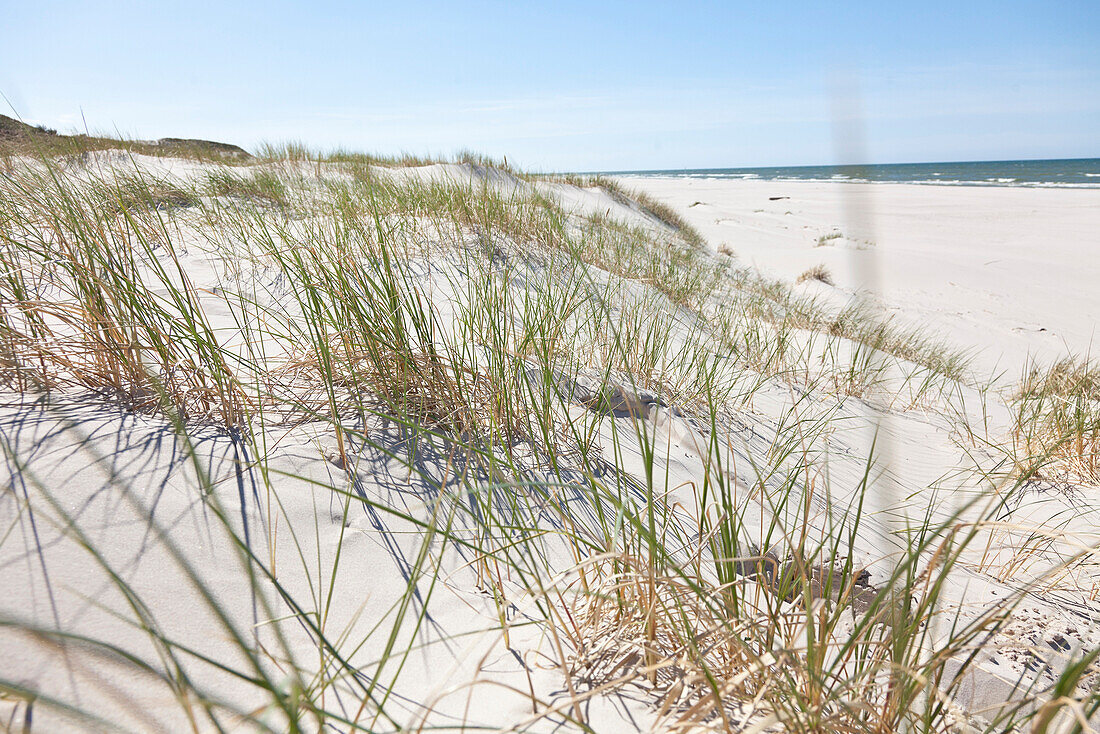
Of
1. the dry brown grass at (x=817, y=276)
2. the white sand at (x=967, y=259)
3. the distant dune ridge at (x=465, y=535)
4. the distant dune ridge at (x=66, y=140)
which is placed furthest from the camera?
the dry brown grass at (x=817, y=276)

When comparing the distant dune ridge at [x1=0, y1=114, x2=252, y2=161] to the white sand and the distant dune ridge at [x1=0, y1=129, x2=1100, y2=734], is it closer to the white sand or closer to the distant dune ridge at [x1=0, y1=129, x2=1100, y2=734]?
the distant dune ridge at [x1=0, y1=129, x2=1100, y2=734]

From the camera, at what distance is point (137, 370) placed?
155 cm

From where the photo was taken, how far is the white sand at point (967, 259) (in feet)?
18.7

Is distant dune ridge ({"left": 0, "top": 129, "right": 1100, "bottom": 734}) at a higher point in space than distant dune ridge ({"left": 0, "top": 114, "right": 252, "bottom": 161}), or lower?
lower

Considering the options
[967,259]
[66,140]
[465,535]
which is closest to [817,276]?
[967,259]

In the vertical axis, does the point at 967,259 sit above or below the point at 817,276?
above

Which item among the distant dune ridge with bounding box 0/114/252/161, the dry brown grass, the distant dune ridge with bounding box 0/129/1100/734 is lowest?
the distant dune ridge with bounding box 0/129/1100/734

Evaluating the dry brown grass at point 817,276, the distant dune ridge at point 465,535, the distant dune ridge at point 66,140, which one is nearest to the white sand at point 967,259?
the dry brown grass at point 817,276

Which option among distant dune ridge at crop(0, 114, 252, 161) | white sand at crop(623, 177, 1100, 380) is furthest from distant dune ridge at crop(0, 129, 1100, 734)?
distant dune ridge at crop(0, 114, 252, 161)

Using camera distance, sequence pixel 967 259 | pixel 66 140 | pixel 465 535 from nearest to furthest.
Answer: pixel 465 535 < pixel 66 140 < pixel 967 259

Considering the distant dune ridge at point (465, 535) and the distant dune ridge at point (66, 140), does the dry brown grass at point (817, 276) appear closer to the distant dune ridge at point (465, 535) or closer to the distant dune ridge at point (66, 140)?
the distant dune ridge at point (465, 535)

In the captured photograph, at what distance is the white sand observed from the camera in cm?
569

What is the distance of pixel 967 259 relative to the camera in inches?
388

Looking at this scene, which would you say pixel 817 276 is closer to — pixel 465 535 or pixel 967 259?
pixel 967 259
